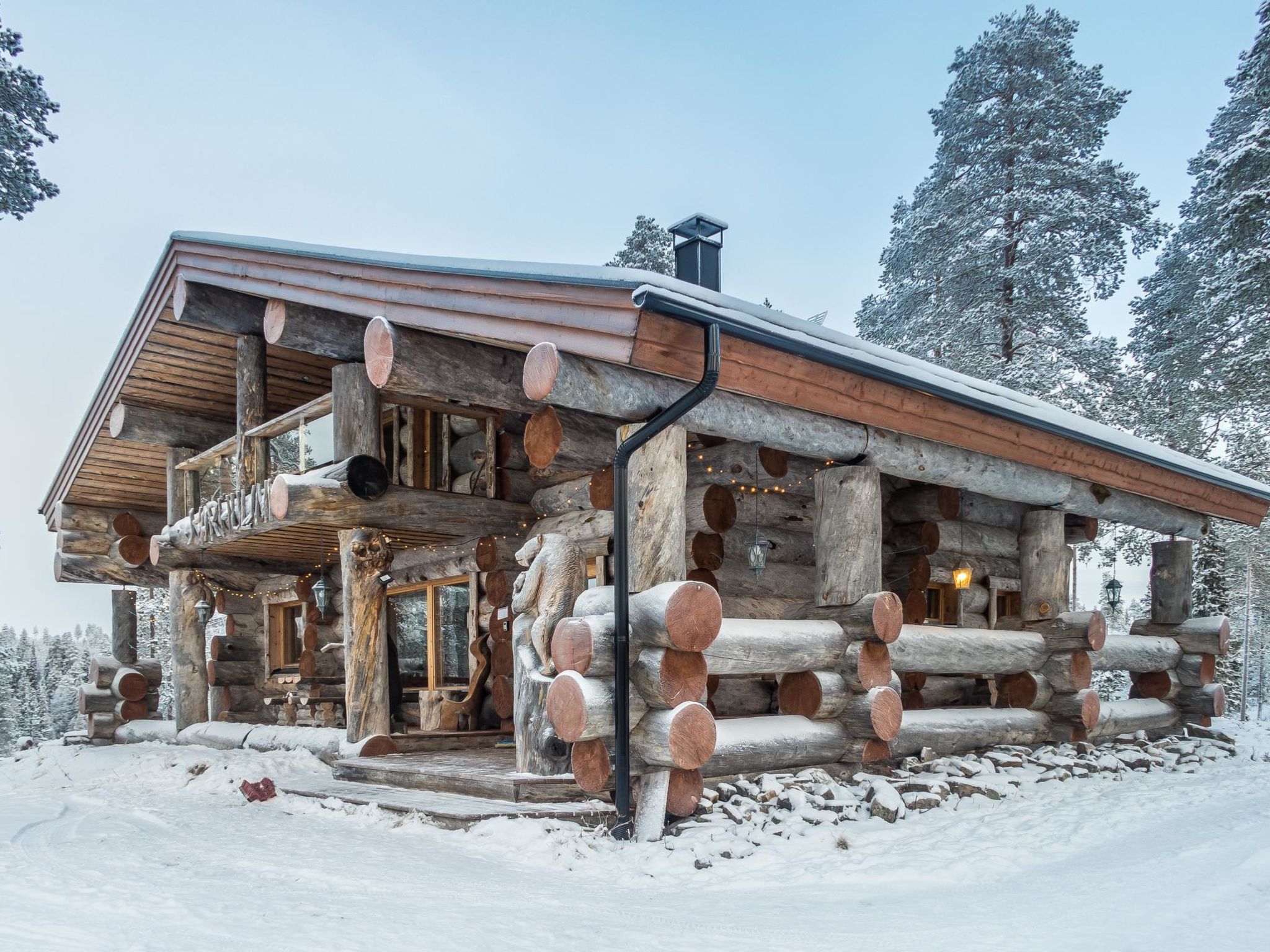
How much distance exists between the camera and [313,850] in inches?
236

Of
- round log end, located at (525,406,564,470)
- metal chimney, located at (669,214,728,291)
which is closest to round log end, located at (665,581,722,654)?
round log end, located at (525,406,564,470)

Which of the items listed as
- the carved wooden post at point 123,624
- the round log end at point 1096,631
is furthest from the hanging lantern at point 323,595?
the round log end at point 1096,631

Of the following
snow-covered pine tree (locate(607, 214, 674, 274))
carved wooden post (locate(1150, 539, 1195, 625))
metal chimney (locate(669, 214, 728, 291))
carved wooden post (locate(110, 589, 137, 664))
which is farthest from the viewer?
snow-covered pine tree (locate(607, 214, 674, 274))

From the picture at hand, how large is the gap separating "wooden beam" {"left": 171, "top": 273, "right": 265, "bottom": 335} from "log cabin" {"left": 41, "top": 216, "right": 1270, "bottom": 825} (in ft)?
0.09

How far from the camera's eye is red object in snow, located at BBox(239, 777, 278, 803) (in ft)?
26.8

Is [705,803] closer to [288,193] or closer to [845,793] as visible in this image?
[845,793]

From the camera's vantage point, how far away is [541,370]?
20.6 feet

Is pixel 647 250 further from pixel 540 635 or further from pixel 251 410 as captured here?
pixel 540 635

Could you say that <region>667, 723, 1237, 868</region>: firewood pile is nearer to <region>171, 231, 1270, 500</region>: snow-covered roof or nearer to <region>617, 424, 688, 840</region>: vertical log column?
<region>617, 424, 688, 840</region>: vertical log column

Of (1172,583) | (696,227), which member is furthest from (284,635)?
(1172,583)

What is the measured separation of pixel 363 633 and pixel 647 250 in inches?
659

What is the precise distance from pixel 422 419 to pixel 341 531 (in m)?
2.35

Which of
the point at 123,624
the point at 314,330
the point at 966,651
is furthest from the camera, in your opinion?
the point at 123,624

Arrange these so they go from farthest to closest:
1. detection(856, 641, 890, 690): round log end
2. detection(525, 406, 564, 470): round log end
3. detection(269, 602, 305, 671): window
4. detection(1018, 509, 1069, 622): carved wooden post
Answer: detection(269, 602, 305, 671): window → detection(1018, 509, 1069, 622): carved wooden post → detection(856, 641, 890, 690): round log end → detection(525, 406, 564, 470): round log end
